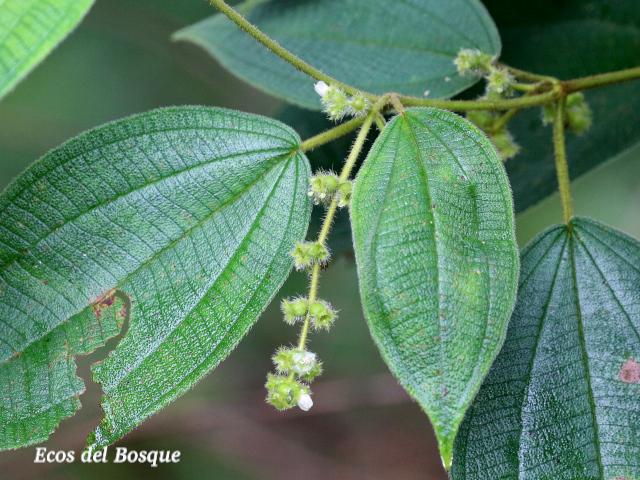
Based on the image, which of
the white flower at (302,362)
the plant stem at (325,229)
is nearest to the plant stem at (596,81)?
the plant stem at (325,229)

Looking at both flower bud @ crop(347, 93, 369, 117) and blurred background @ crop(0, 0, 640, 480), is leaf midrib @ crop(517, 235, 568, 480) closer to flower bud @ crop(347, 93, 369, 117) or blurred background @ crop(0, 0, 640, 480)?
A: flower bud @ crop(347, 93, 369, 117)

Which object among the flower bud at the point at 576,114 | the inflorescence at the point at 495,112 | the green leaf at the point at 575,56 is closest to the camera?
the inflorescence at the point at 495,112

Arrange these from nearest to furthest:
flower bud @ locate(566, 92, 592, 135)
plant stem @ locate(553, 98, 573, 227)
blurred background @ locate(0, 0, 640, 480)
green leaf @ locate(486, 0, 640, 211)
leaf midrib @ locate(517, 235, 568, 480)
Answer: leaf midrib @ locate(517, 235, 568, 480) < plant stem @ locate(553, 98, 573, 227) < flower bud @ locate(566, 92, 592, 135) < green leaf @ locate(486, 0, 640, 211) < blurred background @ locate(0, 0, 640, 480)

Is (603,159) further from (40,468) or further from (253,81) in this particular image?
(40,468)

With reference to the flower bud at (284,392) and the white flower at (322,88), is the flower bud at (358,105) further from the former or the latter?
the flower bud at (284,392)

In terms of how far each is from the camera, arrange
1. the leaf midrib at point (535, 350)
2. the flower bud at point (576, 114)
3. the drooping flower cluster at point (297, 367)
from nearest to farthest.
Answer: the drooping flower cluster at point (297, 367), the leaf midrib at point (535, 350), the flower bud at point (576, 114)

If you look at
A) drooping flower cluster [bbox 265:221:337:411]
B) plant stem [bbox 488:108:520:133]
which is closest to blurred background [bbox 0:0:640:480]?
plant stem [bbox 488:108:520:133]

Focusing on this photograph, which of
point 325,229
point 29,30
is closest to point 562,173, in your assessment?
point 325,229

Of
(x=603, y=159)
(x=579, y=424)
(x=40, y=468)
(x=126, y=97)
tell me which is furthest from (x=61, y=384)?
(x=126, y=97)
